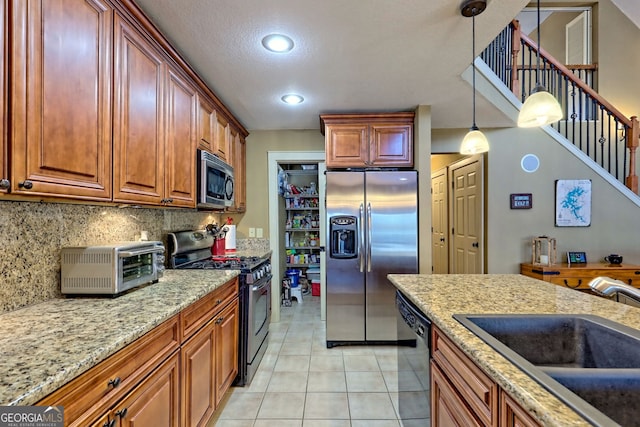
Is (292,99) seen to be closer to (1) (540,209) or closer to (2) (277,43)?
(2) (277,43)

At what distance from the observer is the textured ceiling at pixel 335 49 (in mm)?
1609

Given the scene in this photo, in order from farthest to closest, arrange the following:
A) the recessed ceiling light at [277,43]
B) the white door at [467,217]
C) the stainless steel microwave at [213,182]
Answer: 1. the white door at [467,217]
2. the stainless steel microwave at [213,182]
3. the recessed ceiling light at [277,43]

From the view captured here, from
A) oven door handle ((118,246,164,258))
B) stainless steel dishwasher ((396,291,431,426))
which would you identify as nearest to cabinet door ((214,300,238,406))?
oven door handle ((118,246,164,258))

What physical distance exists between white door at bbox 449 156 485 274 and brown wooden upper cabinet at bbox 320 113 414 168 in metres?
1.18

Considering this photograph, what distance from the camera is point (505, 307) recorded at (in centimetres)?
132

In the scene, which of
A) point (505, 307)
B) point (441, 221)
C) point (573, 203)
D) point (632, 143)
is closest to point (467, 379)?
point (505, 307)

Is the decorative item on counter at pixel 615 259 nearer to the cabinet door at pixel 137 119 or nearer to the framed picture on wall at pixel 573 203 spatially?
the framed picture on wall at pixel 573 203

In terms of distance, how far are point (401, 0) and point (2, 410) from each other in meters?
2.07

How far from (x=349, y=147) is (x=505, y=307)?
2208mm

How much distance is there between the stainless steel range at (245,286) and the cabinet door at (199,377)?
1.66 ft

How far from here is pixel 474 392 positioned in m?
0.97

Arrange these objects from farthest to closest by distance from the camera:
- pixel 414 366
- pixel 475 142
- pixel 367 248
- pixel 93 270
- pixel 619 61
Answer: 1. pixel 619 61
2. pixel 367 248
3. pixel 475 142
4. pixel 414 366
5. pixel 93 270

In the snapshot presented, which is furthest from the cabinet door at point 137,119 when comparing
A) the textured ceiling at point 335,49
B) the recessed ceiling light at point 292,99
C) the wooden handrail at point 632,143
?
the wooden handrail at point 632,143

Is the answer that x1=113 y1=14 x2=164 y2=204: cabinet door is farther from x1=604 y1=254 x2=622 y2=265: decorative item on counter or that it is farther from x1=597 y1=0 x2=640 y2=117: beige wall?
x1=597 y1=0 x2=640 y2=117: beige wall
